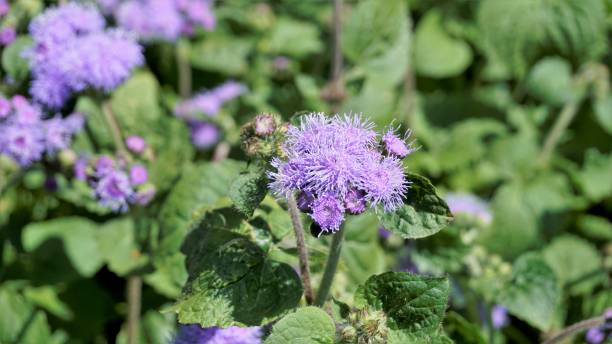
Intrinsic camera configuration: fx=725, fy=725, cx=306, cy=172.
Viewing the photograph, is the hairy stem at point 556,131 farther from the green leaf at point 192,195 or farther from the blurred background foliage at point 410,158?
the green leaf at point 192,195

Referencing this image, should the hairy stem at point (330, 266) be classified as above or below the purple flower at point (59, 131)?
below

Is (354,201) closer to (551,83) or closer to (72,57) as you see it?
(72,57)

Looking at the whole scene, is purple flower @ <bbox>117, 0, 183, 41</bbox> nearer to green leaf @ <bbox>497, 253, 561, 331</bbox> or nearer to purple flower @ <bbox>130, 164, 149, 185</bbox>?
purple flower @ <bbox>130, 164, 149, 185</bbox>

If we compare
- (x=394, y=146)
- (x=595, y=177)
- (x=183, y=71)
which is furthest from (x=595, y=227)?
(x=183, y=71)

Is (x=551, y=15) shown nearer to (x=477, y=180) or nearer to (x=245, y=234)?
(x=477, y=180)

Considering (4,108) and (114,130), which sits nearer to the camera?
(4,108)

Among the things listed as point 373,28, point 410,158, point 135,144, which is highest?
point 373,28

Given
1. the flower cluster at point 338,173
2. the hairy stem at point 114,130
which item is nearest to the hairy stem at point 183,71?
the hairy stem at point 114,130
